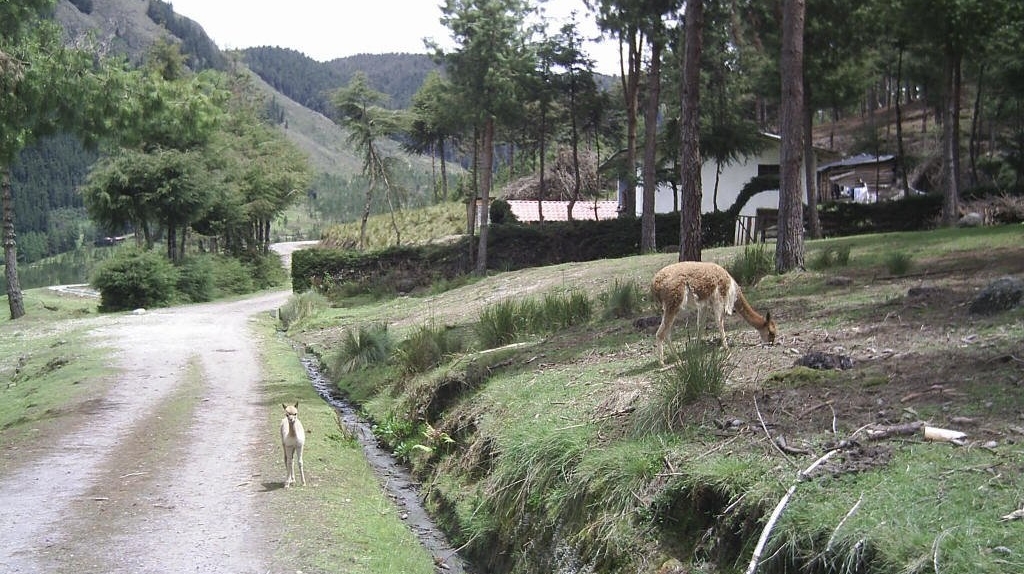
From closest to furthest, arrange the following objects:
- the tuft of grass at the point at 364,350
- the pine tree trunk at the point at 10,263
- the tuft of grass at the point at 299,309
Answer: the tuft of grass at the point at 364,350
the tuft of grass at the point at 299,309
the pine tree trunk at the point at 10,263

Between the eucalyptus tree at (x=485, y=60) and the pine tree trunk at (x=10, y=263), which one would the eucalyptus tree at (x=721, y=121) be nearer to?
the eucalyptus tree at (x=485, y=60)

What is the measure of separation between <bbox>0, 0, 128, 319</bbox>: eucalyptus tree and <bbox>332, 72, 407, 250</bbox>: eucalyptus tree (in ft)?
142

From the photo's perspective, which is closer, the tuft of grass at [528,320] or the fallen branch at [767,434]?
the fallen branch at [767,434]

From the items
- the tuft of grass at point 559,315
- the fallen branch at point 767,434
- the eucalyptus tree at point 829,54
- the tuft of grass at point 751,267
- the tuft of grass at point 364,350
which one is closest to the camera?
the fallen branch at point 767,434

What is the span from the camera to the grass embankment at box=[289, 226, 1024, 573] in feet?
19.3

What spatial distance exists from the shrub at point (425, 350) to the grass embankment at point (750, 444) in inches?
26.3

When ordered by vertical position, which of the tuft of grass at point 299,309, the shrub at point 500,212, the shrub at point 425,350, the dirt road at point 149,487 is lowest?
the dirt road at point 149,487

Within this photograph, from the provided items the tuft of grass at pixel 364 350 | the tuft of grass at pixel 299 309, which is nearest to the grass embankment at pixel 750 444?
the tuft of grass at pixel 364 350

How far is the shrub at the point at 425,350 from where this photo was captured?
16594mm

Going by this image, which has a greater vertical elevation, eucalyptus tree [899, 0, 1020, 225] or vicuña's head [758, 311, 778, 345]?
eucalyptus tree [899, 0, 1020, 225]

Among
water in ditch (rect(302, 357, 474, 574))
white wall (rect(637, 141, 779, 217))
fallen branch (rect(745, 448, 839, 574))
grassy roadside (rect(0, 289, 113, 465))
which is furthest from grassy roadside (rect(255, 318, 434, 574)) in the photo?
white wall (rect(637, 141, 779, 217))

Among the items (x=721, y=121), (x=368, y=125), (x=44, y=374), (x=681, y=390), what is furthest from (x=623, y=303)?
(x=368, y=125)

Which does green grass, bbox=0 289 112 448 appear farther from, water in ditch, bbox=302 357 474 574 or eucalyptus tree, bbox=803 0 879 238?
eucalyptus tree, bbox=803 0 879 238

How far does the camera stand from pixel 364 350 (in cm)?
2011
